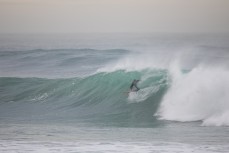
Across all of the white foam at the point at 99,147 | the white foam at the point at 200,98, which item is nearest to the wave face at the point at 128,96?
the white foam at the point at 200,98

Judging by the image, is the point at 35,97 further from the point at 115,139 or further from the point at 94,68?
the point at 94,68

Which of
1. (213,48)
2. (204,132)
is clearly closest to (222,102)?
(204,132)

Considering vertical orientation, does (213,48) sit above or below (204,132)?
above

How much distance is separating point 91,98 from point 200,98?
308 cm

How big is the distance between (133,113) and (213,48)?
1696 cm

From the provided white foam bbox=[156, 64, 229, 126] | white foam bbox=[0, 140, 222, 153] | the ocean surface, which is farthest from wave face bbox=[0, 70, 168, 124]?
white foam bbox=[0, 140, 222, 153]

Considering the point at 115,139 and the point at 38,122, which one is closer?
the point at 115,139

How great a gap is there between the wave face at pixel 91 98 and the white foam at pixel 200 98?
35 cm

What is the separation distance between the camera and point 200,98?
1027 cm

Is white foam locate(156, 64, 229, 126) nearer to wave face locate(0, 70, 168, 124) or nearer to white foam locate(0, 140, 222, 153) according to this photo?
wave face locate(0, 70, 168, 124)

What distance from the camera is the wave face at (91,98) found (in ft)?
35.2

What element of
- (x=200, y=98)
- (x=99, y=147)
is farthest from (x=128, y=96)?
(x=99, y=147)

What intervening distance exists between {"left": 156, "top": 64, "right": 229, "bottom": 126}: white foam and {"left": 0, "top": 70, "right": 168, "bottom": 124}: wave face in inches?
13.7

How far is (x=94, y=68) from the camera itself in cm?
2022
